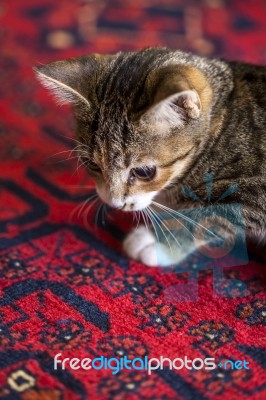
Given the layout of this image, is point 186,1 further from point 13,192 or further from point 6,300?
point 6,300

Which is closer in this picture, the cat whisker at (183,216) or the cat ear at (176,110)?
the cat ear at (176,110)

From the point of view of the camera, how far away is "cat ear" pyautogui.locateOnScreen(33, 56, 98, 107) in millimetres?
1079

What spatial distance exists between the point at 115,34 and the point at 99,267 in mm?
1325

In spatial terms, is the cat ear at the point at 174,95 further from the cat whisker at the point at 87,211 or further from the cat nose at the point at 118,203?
the cat whisker at the point at 87,211

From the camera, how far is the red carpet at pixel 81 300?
0.92 metres

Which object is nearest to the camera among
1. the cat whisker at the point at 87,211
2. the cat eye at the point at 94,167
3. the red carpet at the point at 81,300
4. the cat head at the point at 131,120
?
the red carpet at the point at 81,300

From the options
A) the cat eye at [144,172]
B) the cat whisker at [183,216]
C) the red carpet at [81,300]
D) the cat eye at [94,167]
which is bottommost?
the red carpet at [81,300]

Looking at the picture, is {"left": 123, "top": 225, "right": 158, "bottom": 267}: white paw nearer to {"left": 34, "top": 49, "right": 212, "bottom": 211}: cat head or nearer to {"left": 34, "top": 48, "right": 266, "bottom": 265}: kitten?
{"left": 34, "top": 48, "right": 266, "bottom": 265}: kitten

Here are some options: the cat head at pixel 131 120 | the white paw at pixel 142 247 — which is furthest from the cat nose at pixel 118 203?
the white paw at pixel 142 247

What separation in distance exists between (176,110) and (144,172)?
14 centimetres

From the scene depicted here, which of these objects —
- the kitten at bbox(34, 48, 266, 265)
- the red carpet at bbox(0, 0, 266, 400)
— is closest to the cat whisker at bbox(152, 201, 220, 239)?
the kitten at bbox(34, 48, 266, 265)

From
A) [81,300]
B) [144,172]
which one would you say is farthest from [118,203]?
[81,300]

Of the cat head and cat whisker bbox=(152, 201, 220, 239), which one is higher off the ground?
the cat head

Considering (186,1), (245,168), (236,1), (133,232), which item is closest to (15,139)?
(133,232)
